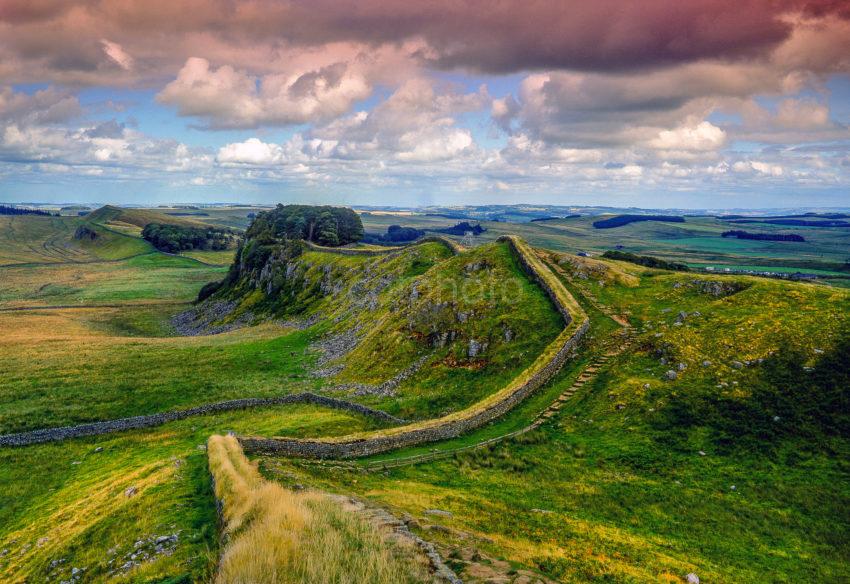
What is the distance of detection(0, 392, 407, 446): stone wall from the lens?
1507 inches

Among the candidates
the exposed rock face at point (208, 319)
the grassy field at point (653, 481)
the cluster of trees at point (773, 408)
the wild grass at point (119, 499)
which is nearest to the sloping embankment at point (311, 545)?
the wild grass at point (119, 499)

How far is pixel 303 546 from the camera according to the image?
11445mm

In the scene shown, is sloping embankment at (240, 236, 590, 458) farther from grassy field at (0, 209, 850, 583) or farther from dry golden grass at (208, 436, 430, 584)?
dry golden grass at (208, 436, 430, 584)

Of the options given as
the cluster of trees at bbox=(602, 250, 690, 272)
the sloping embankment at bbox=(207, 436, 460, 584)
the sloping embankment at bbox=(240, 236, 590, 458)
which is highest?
the cluster of trees at bbox=(602, 250, 690, 272)

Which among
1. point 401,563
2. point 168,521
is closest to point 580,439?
point 401,563

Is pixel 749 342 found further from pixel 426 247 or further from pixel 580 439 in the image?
pixel 426 247

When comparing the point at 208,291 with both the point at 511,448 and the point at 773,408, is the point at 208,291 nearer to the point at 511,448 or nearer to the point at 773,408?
the point at 511,448

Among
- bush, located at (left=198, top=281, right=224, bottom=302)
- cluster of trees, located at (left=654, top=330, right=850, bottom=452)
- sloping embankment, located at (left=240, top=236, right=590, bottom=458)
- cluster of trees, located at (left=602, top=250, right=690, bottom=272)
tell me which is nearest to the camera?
cluster of trees, located at (left=654, top=330, right=850, bottom=452)

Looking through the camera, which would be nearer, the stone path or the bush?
the stone path

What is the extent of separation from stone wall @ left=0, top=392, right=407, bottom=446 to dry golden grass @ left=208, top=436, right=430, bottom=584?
23.0 metres

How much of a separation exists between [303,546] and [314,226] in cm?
12961

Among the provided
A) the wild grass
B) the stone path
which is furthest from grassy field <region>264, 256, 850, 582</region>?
the wild grass

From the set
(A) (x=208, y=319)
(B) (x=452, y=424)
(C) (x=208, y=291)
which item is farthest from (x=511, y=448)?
(C) (x=208, y=291)

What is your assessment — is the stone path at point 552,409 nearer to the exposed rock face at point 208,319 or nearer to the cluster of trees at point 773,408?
the cluster of trees at point 773,408
